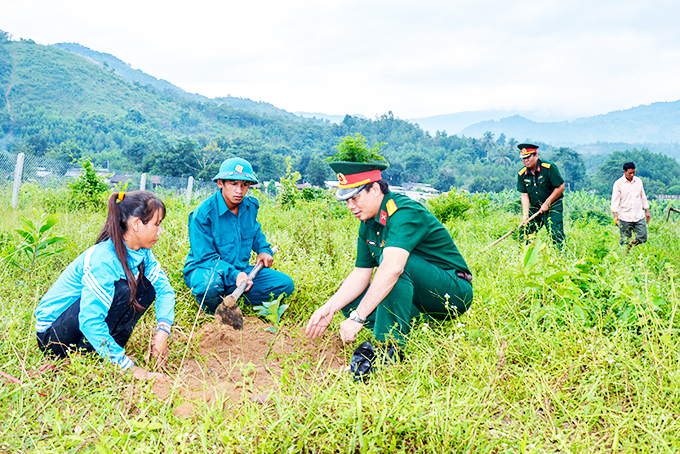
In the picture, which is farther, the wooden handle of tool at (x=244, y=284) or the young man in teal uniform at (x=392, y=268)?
the wooden handle of tool at (x=244, y=284)

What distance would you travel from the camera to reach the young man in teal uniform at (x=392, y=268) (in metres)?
2.49

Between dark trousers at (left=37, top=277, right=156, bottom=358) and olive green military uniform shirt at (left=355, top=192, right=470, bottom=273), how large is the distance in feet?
4.49

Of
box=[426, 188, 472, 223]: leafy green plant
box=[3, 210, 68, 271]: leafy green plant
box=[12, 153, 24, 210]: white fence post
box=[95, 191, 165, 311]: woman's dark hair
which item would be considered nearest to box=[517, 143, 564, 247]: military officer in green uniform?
box=[426, 188, 472, 223]: leafy green plant

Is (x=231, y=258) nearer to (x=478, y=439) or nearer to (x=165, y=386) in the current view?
(x=165, y=386)

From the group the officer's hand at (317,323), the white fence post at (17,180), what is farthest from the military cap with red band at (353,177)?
the white fence post at (17,180)

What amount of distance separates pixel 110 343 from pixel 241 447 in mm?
976

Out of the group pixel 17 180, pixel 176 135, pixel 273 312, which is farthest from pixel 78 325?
pixel 176 135

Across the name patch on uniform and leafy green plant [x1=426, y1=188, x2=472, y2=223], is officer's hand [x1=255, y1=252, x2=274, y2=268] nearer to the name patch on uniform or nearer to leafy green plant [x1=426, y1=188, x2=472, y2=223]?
the name patch on uniform

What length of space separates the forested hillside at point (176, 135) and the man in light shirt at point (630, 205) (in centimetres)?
3897

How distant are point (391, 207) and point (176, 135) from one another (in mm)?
89532

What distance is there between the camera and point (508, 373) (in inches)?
90.2

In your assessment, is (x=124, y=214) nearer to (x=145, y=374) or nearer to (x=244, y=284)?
(x=145, y=374)

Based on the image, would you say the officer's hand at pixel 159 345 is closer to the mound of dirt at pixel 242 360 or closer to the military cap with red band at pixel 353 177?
the mound of dirt at pixel 242 360

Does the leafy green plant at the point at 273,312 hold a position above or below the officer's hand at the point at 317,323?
below
